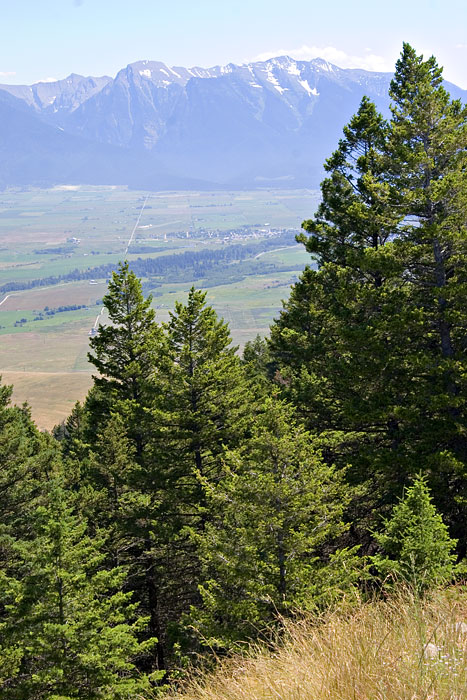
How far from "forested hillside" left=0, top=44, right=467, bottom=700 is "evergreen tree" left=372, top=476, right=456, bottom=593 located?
0.06 metres

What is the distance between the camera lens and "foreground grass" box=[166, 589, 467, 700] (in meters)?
4.55

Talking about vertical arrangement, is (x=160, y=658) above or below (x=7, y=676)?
below

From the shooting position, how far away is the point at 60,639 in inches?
457

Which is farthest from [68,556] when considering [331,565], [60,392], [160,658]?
[60,392]

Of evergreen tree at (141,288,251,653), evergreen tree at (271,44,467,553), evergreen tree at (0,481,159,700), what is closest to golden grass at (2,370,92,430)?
evergreen tree at (141,288,251,653)

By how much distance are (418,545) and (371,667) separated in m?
4.71

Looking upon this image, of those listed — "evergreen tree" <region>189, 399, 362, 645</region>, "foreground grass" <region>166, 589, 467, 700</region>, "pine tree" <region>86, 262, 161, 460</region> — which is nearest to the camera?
"foreground grass" <region>166, 589, 467, 700</region>

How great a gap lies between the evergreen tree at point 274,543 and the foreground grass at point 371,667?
15.0 ft

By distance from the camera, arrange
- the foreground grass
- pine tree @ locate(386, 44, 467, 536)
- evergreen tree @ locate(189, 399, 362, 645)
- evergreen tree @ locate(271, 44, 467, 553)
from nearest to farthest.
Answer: the foreground grass, evergreen tree @ locate(189, 399, 362, 645), pine tree @ locate(386, 44, 467, 536), evergreen tree @ locate(271, 44, 467, 553)

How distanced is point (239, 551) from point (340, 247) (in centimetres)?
1076

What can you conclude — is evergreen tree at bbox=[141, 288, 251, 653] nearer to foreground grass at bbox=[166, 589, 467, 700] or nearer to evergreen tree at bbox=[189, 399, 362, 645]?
evergreen tree at bbox=[189, 399, 362, 645]

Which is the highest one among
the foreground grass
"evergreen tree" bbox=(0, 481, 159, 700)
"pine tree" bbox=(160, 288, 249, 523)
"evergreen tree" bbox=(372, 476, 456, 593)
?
"pine tree" bbox=(160, 288, 249, 523)

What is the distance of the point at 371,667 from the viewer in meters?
4.93

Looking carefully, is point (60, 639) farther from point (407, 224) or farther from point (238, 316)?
point (238, 316)
